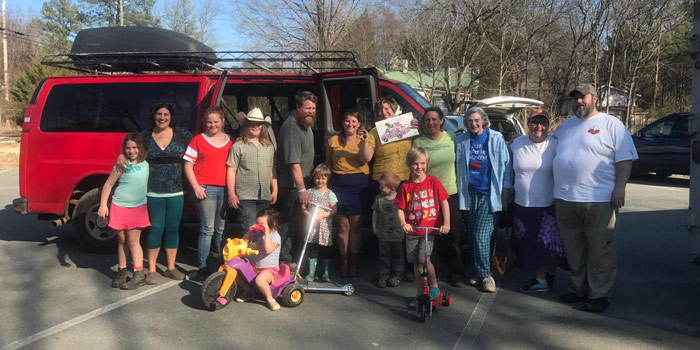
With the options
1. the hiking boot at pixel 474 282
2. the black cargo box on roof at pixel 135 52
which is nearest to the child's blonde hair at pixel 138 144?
the black cargo box on roof at pixel 135 52

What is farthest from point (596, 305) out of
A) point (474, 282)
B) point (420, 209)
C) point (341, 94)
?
point (341, 94)

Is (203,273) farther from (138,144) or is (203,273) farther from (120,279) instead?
(138,144)

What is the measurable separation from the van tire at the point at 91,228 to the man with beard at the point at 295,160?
227 cm

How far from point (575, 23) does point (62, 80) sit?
2634 centimetres

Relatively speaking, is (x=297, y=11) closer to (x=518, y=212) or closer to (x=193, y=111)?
(x=193, y=111)

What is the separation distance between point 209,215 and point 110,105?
2163 millimetres

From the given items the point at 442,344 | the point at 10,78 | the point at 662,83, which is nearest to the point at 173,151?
the point at 442,344

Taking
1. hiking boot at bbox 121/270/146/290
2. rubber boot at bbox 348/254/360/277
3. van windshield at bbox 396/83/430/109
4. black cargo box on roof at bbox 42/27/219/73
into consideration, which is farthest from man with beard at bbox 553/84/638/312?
black cargo box on roof at bbox 42/27/219/73

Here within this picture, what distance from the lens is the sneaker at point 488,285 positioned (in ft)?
16.5

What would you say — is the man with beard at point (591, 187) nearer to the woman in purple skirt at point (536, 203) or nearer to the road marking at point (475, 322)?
the woman in purple skirt at point (536, 203)

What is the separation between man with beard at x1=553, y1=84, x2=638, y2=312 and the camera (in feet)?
14.3

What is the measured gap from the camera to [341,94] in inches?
239

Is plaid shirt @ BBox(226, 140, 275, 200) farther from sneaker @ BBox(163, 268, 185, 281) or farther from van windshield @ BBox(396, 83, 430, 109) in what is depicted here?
van windshield @ BBox(396, 83, 430, 109)

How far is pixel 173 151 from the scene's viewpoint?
16.8 ft
